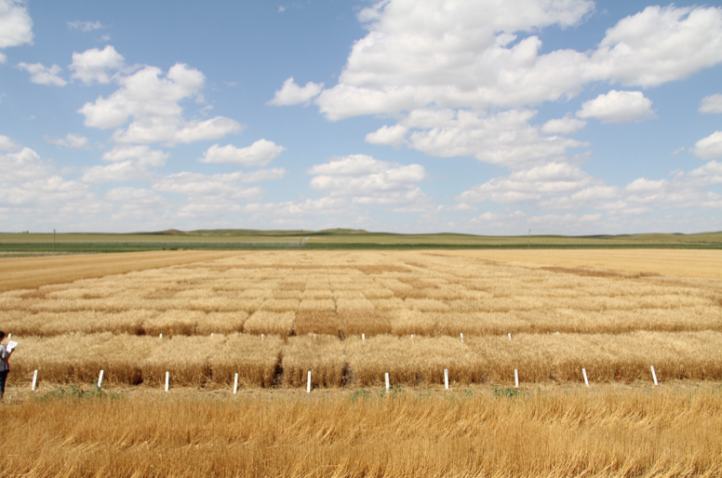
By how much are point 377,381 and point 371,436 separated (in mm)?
4100

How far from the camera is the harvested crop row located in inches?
442

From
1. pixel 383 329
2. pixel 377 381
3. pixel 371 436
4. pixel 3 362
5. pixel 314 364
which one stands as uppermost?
pixel 3 362

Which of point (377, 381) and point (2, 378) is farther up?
point (2, 378)

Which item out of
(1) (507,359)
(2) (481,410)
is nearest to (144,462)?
(2) (481,410)

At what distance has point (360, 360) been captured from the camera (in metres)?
12.0

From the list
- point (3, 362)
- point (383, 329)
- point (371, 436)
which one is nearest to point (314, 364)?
point (371, 436)

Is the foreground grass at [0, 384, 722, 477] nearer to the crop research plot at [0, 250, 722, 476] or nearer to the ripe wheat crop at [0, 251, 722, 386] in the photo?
the crop research plot at [0, 250, 722, 476]

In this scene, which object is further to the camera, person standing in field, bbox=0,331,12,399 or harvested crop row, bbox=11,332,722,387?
harvested crop row, bbox=11,332,722,387

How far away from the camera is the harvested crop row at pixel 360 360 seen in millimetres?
11219

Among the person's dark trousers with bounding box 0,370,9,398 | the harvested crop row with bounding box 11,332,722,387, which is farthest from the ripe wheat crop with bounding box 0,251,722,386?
the person's dark trousers with bounding box 0,370,9,398

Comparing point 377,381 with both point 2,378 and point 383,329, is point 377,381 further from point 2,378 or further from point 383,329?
point 2,378

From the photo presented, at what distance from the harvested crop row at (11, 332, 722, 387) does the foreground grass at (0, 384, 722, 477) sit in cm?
219

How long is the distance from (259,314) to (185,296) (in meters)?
8.22

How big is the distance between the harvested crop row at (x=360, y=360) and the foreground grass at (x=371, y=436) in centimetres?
219
